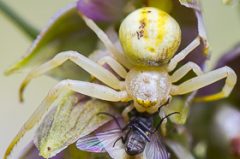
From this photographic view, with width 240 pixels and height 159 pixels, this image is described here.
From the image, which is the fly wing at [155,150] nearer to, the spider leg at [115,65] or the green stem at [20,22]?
the spider leg at [115,65]

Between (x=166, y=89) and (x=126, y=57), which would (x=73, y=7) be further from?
(x=166, y=89)

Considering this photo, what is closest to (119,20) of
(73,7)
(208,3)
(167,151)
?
(73,7)

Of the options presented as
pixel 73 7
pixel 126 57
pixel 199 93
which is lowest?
pixel 199 93

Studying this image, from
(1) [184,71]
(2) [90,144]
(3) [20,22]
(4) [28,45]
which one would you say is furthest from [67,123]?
(4) [28,45]

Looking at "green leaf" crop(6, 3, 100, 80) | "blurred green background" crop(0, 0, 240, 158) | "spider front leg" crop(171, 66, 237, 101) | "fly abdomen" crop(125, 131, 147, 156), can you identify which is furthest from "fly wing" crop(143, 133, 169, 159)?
"blurred green background" crop(0, 0, 240, 158)

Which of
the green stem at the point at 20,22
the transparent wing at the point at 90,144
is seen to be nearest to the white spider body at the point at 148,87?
the transparent wing at the point at 90,144

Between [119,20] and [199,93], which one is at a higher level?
[119,20]
